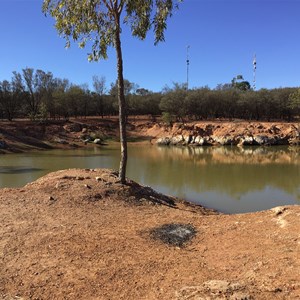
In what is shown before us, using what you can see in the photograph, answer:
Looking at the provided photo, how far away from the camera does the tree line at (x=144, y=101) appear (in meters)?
61.3

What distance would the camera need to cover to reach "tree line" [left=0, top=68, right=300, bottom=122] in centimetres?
6134

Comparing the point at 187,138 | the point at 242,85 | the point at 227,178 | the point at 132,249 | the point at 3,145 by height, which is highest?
the point at 242,85

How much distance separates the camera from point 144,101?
71.6 metres

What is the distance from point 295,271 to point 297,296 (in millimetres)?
802

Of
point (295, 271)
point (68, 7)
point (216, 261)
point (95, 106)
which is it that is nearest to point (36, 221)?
point (216, 261)

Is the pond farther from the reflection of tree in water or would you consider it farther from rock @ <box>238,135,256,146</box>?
rock @ <box>238,135,256,146</box>

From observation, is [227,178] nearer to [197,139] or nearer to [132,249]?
[132,249]

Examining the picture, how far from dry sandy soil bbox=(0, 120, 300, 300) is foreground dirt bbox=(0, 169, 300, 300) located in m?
0.02

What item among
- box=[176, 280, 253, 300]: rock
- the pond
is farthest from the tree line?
box=[176, 280, 253, 300]: rock

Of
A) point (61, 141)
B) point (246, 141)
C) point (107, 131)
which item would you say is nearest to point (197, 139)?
point (246, 141)

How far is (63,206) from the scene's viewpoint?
396 inches

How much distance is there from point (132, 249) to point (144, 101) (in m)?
65.8

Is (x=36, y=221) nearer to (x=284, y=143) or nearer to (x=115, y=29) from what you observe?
(x=115, y=29)

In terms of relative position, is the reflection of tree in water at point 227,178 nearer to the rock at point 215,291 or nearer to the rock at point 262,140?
the rock at point 215,291
